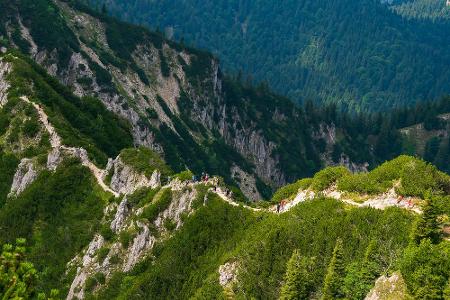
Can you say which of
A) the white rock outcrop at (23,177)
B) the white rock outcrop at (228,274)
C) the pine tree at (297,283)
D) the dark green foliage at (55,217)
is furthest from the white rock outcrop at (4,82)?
the pine tree at (297,283)

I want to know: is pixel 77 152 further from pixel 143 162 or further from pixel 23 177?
pixel 143 162

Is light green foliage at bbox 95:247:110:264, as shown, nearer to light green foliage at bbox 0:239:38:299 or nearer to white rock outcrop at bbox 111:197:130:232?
white rock outcrop at bbox 111:197:130:232

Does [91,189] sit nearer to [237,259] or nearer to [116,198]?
[116,198]

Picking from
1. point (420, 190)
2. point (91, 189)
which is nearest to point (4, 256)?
point (420, 190)

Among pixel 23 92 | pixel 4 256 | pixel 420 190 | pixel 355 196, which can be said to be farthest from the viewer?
pixel 23 92

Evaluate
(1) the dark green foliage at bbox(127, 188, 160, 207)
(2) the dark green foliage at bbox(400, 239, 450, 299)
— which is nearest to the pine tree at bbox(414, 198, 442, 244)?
(2) the dark green foliage at bbox(400, 239, 450, 299)

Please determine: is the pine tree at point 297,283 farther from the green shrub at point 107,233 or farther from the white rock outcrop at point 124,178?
the white rock outcrop at point 124,178

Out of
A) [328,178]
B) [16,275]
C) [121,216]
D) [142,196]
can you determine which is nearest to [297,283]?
[328,178]
